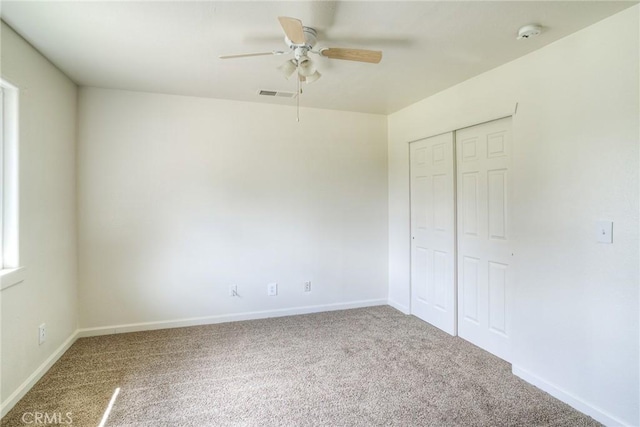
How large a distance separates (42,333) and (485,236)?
3685 millimetres

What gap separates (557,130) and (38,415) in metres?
3.82

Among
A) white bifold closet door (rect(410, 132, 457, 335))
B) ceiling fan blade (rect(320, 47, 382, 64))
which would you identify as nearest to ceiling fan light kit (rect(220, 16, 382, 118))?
ceiling fan blade (rect(320, 47, 382, 64))

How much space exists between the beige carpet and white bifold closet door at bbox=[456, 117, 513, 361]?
26 cm

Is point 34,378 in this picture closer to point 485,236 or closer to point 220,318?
point 220,318

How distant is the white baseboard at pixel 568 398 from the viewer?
6.33 feet

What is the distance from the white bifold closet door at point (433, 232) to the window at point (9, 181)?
3.48m

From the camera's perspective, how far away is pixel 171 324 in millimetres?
3424

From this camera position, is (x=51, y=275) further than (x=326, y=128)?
No

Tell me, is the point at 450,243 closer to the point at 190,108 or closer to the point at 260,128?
the point at 260,128

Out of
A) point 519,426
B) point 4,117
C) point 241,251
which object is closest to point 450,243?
point 519,426

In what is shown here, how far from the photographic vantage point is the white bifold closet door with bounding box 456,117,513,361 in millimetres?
2711

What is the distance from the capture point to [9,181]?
7.05ft

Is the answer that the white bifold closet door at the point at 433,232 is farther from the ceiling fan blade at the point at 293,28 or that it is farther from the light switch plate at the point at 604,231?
the ceiling fan blade at the point at 293,28

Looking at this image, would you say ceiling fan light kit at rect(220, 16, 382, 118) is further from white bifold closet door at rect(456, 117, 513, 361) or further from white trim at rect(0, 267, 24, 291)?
white trim at rect(0, 267, 24, 291)
